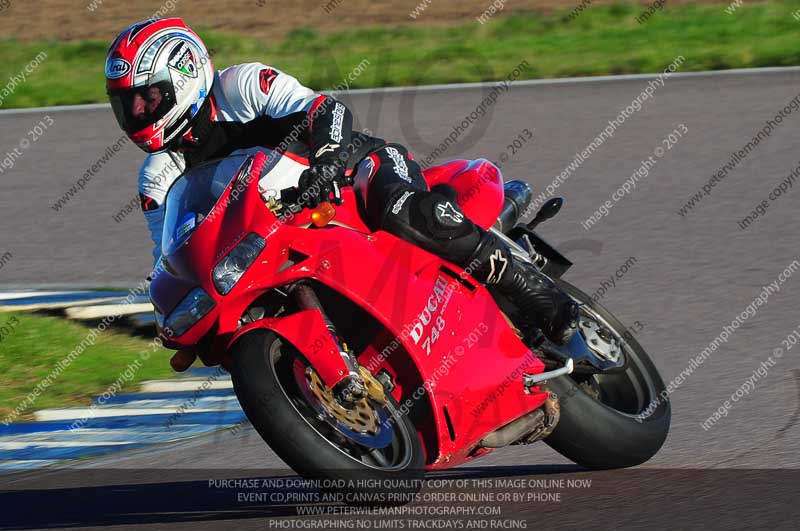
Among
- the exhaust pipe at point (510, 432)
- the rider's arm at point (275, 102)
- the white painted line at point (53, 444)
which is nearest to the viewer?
the exhaust pipe at point (510, 432)

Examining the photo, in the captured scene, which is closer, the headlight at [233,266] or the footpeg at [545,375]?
the headlight at [233,266]

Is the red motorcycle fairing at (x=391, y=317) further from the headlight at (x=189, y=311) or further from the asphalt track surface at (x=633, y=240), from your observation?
the asphalt track surface at (x=633, y=240)

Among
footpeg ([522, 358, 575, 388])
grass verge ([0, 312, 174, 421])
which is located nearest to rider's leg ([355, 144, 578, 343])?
footpeg ([522, 358, 575, 388])

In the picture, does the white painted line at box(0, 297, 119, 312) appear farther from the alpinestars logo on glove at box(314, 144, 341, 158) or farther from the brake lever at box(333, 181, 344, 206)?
the brake lever at box(333, 181, 344, 206)

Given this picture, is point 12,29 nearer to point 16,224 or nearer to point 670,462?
point 16,224

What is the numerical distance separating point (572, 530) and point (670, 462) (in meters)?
0.91

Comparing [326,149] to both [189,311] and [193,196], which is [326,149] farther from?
[189,311]

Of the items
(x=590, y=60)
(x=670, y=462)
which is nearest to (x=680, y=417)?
(x=670, y=462)

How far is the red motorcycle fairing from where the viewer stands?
444cm

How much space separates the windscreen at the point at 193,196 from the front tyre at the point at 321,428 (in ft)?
1.64

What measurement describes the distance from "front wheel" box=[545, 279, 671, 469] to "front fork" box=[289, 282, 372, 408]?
2.91 feet

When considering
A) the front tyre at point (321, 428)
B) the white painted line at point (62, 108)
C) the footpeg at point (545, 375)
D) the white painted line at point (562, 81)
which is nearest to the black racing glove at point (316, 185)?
the front tyre at point (321, 428)

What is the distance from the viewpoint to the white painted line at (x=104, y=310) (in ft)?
25.6

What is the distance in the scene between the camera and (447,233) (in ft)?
15.8
